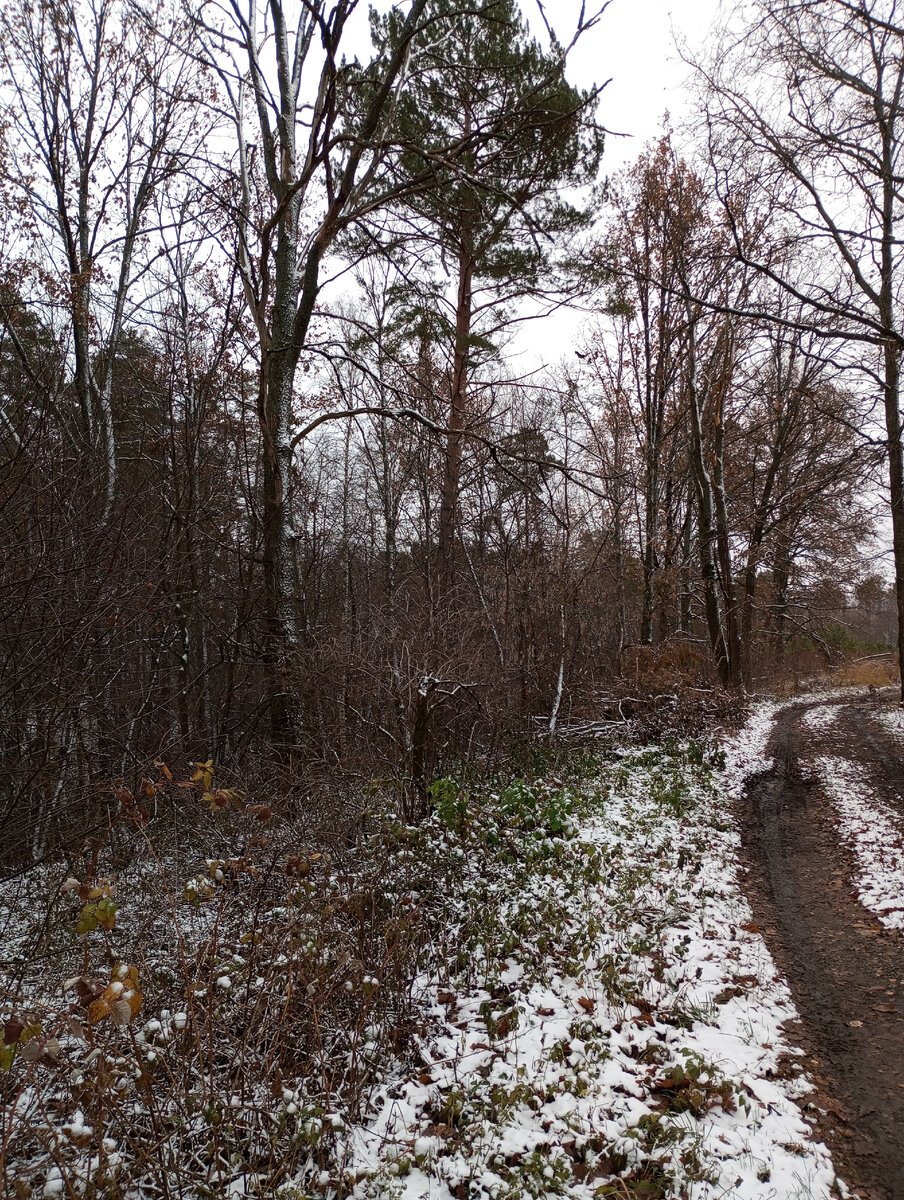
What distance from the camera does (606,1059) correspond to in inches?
145

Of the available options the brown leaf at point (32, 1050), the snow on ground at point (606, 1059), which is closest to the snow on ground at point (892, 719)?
the snow on ground at point (606, 1059)

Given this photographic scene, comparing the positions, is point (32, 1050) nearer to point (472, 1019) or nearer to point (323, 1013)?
point (323, 1013)

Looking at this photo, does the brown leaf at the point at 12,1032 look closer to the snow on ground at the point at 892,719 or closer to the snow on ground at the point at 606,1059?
the snow on ground at the point at 606,1059

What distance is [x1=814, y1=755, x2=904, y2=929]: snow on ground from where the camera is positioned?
5.25 m

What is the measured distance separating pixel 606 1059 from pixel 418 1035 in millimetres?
1155

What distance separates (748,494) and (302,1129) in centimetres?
2506

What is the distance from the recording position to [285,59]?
25.4ft

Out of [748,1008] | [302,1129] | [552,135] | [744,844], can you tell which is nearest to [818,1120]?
[748,1008]

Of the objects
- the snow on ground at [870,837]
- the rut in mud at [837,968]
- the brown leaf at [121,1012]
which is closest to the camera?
the brown leaf at [121,1012]

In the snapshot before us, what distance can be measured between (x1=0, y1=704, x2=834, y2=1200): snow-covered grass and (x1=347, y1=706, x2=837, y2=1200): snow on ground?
0.05 feet

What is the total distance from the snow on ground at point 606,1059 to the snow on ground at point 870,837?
1087 millimetres

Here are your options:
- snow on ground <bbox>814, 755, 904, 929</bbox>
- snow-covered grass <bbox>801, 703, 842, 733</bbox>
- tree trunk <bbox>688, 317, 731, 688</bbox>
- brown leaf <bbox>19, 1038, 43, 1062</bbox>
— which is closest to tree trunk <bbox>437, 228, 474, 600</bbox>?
tree trunk <bbox>688, 317, 731, 688</bbox>

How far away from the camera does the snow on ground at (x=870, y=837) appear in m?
5.25

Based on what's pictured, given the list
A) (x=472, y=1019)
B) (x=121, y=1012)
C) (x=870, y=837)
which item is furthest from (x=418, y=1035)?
(x=870, y=837)
